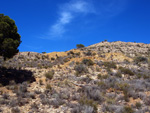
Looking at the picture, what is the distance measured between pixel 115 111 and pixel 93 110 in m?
1.14

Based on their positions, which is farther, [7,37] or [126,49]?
[126,49]

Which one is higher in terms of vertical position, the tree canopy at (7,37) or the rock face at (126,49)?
the rock face at (126,49)

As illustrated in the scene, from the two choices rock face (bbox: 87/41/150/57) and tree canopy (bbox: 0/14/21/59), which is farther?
rock face (bbox: 87/41/150/57)

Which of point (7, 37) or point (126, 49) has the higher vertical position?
point (126, 49)

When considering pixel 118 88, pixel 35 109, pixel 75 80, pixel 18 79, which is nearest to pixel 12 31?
pixel 18 79

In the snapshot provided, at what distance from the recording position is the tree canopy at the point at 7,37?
36.9ft

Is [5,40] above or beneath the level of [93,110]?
above

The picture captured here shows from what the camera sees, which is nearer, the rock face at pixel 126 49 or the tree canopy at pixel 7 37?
the tree canopy at pixel 7 37

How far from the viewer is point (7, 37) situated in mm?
11992

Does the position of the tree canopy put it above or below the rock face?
below

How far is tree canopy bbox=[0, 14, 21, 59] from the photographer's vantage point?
1126cm

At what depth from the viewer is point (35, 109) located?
6.63 metres

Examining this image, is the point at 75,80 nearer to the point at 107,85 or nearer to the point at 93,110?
the point at 107,85

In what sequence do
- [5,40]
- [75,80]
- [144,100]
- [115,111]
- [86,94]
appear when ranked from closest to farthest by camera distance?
[115,111] < [144,100] < [86,94] < [5,40] < [75,80]
